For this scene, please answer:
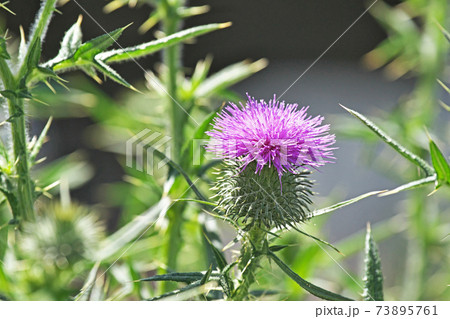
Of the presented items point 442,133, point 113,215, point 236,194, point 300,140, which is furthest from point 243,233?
point 113,215

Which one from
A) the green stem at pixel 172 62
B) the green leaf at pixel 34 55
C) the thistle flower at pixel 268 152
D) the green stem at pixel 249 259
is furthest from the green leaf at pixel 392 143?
the green stem at pixel 172 62

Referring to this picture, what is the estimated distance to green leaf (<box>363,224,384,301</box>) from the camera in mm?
1283

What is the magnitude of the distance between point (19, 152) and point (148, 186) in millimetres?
531

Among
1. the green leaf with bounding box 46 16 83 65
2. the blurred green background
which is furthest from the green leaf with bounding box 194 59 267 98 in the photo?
the green leaf with bounding box 46 16 83 65

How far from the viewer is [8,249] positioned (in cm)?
152

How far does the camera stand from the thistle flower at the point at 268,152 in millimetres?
1301

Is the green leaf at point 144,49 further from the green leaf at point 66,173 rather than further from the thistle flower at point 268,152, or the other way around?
the green leaf at point 66,173

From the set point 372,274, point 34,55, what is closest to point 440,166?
point 372,274

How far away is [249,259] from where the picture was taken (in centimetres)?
130

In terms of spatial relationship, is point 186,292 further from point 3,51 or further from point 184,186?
point 3,51

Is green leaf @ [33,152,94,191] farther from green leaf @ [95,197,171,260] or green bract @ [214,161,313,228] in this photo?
green bract @ [214,161,313,228]

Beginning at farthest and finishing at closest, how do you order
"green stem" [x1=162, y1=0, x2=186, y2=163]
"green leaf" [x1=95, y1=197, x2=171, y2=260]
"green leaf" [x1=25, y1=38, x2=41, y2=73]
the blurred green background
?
"green stem" [x1=162, y1=0, x2=186, y2=163] < the blurred green background < "green leaf" [x1=95, y1=197, x2=171, y2=260] < "green leaf" [x1=25, y1=38, x2=41, y2=73]

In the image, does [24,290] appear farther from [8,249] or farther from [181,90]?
[181,90]

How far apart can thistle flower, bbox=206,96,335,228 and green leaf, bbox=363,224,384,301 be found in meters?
0.17
